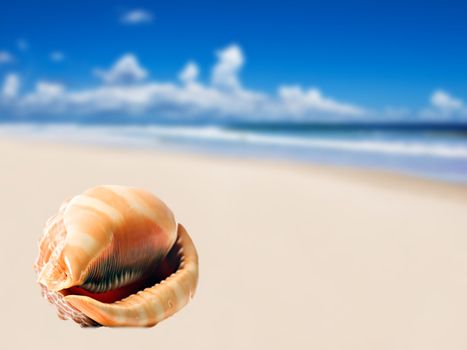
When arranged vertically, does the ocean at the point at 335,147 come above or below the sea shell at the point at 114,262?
above

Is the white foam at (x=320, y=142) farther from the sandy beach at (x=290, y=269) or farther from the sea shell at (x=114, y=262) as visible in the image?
the sea shell at (x=114, y=262)

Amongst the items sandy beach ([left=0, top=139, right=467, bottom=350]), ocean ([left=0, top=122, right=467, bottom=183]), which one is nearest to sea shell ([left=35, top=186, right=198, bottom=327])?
sandy beach ([left=0, top=139, right=467, bottom=350])

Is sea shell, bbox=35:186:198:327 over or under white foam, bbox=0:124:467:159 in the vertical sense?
under

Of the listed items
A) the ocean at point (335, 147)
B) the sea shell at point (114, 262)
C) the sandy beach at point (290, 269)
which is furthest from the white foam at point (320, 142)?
the sea shell at point (114, 262)

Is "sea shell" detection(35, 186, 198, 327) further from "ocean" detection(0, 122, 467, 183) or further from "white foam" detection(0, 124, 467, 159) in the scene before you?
"white foam" detection(0, 124, 467, 159)

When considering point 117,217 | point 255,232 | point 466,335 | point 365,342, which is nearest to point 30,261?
point 117,217

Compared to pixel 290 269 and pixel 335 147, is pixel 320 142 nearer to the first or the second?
pixel 335 147

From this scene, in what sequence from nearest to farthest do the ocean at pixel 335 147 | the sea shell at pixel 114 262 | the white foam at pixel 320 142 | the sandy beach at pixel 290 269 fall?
the sea shell at pixel 114 262, the sandy beach at pixel 290 269, the ocean at pixel 335 147, the white foam at pixel 320 142
